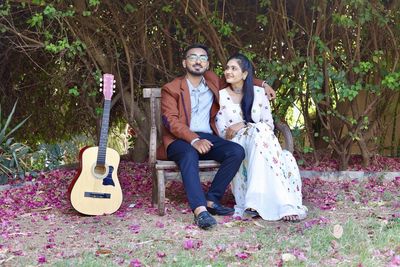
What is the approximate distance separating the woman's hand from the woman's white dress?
0.13 ft

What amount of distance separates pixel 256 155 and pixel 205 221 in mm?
623

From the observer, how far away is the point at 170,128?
437 cm

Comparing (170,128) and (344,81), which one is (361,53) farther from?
(170,128)

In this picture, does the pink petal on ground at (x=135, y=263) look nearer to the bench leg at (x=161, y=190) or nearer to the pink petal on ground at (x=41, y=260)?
the pink petal on ground at (x=41, y=260)

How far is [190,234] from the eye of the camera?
379 centimetres

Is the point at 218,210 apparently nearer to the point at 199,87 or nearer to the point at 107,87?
the point at 199,87

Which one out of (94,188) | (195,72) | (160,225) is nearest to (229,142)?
(195,72)

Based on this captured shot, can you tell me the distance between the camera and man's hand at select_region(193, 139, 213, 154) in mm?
4195

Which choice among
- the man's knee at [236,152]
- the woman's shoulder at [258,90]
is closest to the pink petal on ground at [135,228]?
the man's knee at [236,152]

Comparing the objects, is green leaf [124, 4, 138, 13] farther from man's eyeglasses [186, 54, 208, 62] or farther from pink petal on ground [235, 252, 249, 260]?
pink petal on ground [235, 252, 249, 260]

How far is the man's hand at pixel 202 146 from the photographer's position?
4195mm

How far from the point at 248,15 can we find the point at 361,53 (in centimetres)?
113

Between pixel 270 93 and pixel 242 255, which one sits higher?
pixel 270 93

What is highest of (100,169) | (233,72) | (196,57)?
(196,57)
